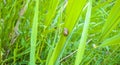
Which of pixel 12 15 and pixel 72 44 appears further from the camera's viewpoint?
pixel 72 44

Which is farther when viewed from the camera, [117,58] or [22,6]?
[117,58]

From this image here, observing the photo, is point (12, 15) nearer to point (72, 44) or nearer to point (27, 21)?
point (27, 21)

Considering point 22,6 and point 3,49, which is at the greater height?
point 22,6

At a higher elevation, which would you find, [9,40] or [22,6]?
[22,6]

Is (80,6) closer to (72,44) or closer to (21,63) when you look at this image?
(21,63)

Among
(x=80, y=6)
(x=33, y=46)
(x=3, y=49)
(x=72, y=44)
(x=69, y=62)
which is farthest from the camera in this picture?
(x=72, y=44)

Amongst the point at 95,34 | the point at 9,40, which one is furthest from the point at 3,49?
the point at 95,34

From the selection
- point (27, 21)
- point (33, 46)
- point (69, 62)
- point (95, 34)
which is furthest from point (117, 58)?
point (33, 46)

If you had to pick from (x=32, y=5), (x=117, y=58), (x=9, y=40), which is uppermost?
(x=32, y=5)

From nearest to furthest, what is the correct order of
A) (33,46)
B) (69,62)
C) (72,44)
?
(33,46) → (69,62) → (72,44)
